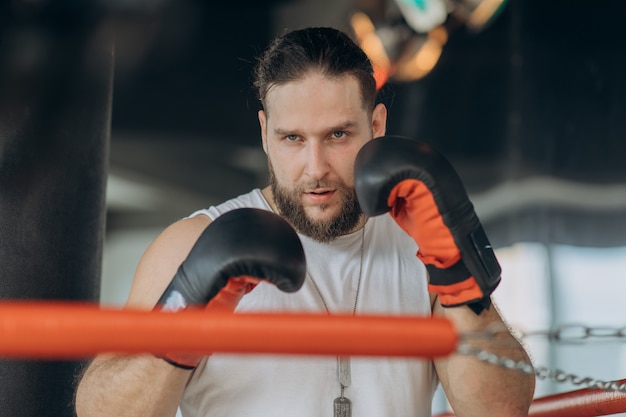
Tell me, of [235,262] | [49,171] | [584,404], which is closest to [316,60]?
[49,171]

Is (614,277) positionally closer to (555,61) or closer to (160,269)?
(555,61)

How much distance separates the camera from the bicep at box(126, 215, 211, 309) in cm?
154

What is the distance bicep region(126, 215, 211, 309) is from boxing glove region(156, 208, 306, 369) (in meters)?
0.33

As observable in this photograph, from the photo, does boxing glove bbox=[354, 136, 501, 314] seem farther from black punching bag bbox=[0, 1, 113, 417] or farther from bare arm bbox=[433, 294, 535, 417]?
black punching bag bbox=[0, 1, 113, 417]

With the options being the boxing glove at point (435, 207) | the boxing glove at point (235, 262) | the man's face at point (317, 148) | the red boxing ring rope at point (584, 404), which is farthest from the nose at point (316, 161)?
the red boxing ring rope at point (584, 404)

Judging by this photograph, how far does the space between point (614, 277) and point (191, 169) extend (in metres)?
1.87

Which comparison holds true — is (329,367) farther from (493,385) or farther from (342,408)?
(493,385)

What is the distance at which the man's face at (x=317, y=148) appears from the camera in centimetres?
161

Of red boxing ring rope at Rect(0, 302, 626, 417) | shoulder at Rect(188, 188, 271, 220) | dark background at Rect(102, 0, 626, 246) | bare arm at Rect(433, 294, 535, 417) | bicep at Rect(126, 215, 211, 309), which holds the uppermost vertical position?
dark background at Rect(102, 0, 626, 246)

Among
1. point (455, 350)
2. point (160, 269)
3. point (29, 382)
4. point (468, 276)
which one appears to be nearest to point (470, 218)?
point (468, 276)

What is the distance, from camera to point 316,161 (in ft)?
5.22

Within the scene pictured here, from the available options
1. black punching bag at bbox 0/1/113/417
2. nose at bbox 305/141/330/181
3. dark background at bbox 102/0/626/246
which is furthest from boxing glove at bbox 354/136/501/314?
dark background at bbox 102/0/626/246

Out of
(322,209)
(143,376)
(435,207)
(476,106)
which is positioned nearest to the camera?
(435,207)

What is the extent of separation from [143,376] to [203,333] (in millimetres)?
634
